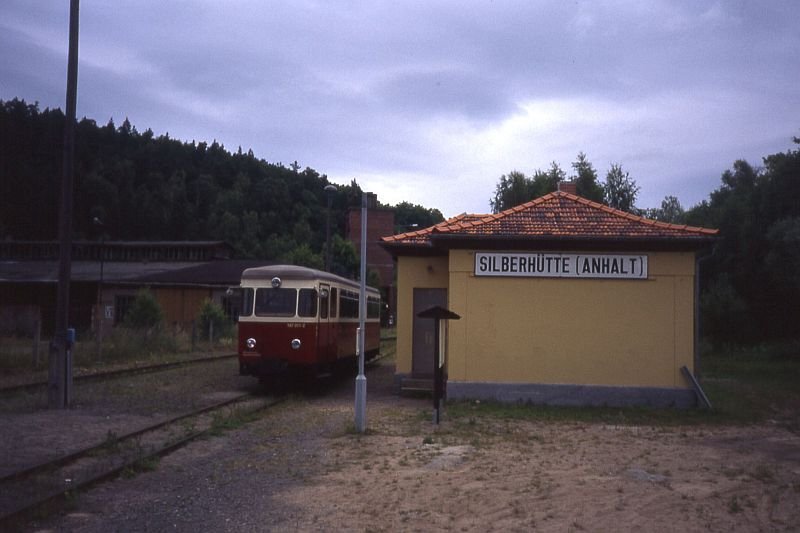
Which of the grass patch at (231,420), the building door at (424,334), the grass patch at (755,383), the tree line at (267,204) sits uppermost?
the tree line at (267,204)

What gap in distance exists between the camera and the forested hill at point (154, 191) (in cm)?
7394

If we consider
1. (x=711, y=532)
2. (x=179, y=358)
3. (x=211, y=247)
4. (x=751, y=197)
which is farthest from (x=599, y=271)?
(x=211, y=247)

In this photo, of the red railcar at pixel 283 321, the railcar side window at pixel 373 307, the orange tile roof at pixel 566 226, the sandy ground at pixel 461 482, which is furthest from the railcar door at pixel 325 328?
the railcar side window at pixel 373 307

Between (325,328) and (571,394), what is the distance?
6062mm

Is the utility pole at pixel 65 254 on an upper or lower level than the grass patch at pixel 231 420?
upper

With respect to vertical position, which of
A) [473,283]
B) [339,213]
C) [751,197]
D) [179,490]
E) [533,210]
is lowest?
[179,490]

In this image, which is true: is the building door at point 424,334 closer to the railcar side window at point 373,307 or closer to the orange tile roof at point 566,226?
the orange tile roof at point 566,226

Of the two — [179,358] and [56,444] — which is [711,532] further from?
[179,358]

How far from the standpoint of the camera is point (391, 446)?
12.0 m

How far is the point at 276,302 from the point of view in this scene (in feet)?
62.4

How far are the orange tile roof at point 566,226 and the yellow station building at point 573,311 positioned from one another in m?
0.04

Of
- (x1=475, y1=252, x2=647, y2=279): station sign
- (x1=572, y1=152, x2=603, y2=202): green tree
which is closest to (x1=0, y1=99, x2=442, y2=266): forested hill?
(x1=572, y1=152, x2=603, y2=202): green tree

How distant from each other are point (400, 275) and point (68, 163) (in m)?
8.43

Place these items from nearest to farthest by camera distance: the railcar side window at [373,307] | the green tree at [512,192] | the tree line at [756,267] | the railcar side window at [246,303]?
the railcar side window at [246,303], the railcar side window at [373,307], the tree line at [756,267], the green tree at [512,192]
